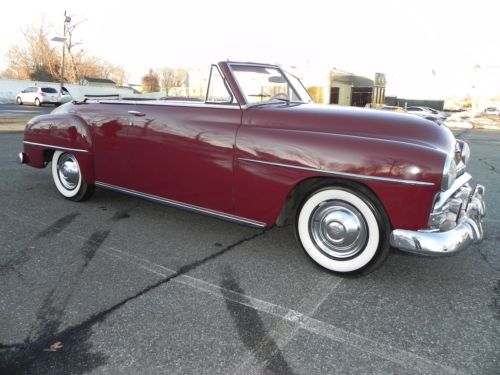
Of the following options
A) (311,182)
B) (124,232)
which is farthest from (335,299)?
(124,232)

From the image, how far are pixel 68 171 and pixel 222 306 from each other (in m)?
3.11

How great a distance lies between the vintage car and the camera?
9.10 ft

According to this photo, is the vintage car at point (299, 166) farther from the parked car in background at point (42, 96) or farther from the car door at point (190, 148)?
the parked car in background at point (42, 96)

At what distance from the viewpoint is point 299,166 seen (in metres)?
3.08

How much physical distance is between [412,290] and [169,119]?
250cm

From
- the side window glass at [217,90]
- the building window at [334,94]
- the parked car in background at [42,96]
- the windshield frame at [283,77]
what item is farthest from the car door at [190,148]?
the building window at [334,94]

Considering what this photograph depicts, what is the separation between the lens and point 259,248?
364 centimetres

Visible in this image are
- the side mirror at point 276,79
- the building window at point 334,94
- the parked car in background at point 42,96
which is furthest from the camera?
the building window at point 334,94

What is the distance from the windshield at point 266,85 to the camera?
3668mm

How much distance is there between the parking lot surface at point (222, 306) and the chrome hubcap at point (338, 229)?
214 millimetres

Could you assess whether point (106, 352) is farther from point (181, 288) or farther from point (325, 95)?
point (325, 95)

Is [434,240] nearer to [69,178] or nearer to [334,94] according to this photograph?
[69,178]

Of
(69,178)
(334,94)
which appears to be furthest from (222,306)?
(334,94)

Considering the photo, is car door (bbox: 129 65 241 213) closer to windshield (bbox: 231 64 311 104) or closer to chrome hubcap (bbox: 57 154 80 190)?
windshield (bbox: 231 64 311 104)
